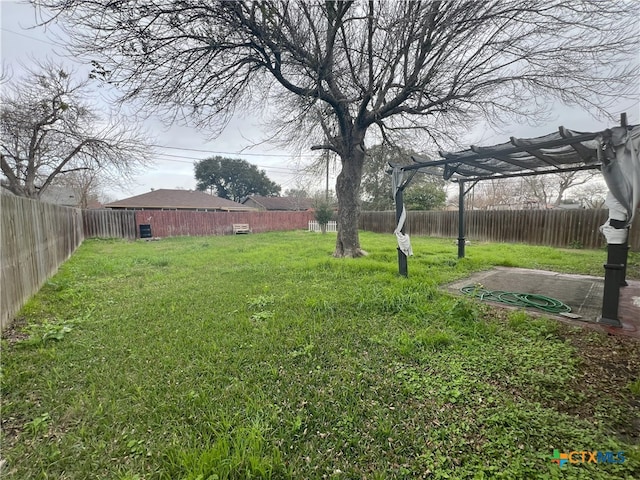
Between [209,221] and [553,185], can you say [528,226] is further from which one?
[209,221]

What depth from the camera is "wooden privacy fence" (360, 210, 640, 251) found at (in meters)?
8.94

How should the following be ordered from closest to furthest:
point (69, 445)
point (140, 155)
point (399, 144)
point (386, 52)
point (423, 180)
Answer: point (69, 445) < point (386, 52) < point (399, 144) < point (140, 155) < point (423, 180)

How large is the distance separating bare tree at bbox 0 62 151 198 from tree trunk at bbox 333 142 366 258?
29.6 feet

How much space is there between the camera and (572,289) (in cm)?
434

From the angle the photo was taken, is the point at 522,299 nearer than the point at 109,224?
Yes

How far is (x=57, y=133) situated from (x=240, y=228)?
9.27 meters

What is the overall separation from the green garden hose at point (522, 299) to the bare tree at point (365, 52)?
12.5 feet

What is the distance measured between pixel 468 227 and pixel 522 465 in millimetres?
12482

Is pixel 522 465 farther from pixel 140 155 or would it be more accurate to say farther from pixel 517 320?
pixel 140 155

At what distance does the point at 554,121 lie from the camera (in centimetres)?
568

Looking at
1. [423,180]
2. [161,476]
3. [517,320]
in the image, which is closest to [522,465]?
[161,476]

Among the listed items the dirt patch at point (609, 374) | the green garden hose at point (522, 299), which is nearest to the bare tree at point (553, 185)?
the green garden hose at point (522, 299)

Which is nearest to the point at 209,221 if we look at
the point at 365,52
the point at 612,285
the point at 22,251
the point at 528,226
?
the point at 22,251

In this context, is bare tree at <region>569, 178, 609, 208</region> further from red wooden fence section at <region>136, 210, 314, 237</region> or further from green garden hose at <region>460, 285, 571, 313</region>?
green garden hose at <region>460, 285, 571, 313</region>
